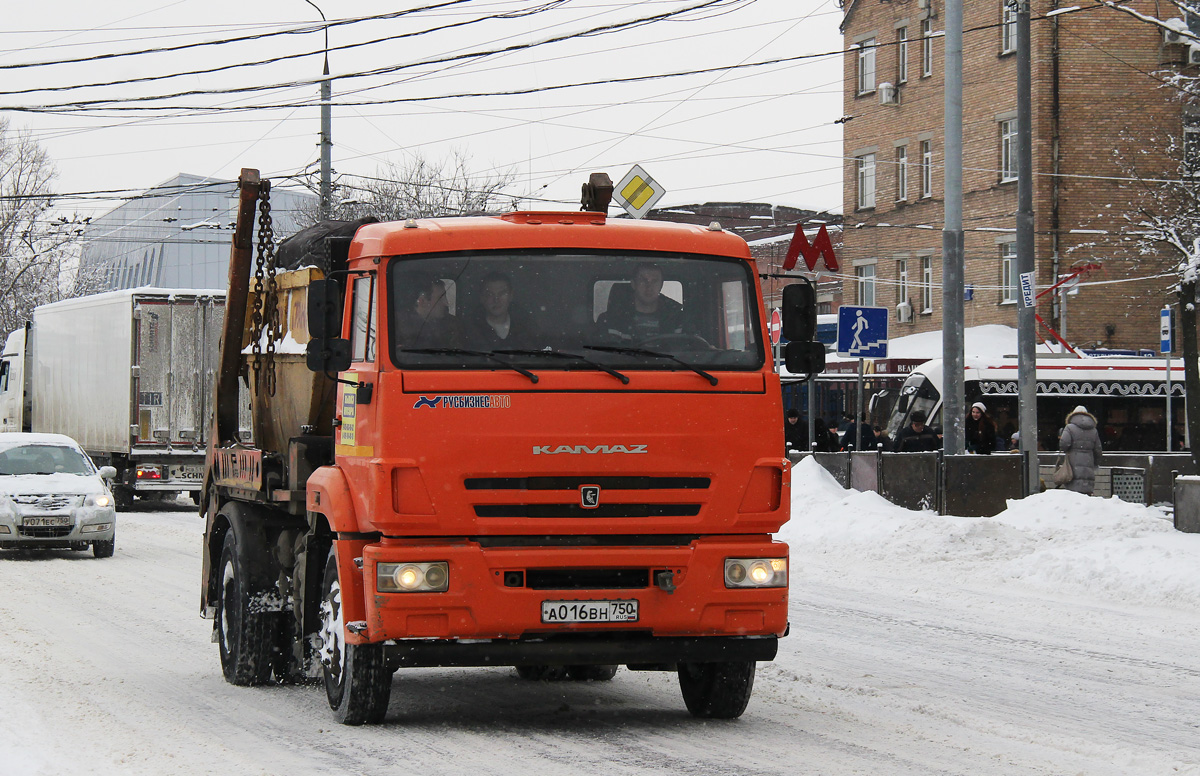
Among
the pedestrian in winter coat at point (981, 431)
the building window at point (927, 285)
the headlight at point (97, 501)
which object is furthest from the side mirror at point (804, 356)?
the building window at point (927, 285)

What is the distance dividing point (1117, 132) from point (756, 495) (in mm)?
36810

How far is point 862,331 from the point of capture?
2081cm

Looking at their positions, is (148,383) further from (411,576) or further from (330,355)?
(411,576)

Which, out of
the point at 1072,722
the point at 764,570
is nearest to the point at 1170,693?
the point at 1072,722

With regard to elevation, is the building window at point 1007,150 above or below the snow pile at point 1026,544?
above

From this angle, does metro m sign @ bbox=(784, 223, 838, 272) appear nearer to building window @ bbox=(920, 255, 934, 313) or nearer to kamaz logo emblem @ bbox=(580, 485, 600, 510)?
kamaz logo emblem @ bbox=(580, 485, 600, 510)

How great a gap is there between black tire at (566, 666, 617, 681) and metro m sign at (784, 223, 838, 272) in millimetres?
7762

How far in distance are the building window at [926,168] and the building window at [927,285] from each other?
1.92m

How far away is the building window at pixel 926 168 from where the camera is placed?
4619 cm

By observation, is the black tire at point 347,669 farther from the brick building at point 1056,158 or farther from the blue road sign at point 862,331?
the brick building at point 1056,158

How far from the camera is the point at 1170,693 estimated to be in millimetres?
9344

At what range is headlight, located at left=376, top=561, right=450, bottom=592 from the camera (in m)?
7.37

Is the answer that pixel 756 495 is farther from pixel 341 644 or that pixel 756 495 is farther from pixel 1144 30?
pixel 1144 30

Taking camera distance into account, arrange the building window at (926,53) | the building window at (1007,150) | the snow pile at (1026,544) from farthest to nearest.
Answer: the building window at (926,53) < the building window at (1007,150) < the snow pile at (1026,544)
